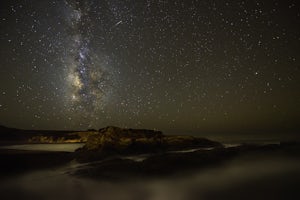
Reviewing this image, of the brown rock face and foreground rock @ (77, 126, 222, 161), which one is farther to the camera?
the brown rock face

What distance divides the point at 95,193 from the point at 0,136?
74.3 m

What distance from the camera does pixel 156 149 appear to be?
147ft

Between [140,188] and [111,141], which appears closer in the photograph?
[140,188]

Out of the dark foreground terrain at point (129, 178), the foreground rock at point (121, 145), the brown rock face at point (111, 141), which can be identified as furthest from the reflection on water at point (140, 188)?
the brown rock face at point (111, 141)

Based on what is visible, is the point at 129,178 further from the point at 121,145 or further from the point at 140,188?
the point at 121,145

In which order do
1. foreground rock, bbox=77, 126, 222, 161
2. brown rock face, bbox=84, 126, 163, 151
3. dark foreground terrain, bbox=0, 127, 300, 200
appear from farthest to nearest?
1. brown rock face, bbox=84, 126, 163, 151
2. foreground rock, bbox=77, 126, 222, 161
3. dark foreground terrain, bbox=0, 127, 300, 200

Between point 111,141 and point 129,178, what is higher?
point 111,141

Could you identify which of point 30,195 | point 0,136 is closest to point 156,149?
point 30,195

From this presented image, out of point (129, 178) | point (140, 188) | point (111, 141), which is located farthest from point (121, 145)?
point (140, 188)

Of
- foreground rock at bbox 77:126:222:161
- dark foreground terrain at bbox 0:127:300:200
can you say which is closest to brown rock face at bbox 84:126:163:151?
foreground rock at bbox 77:126:222:161

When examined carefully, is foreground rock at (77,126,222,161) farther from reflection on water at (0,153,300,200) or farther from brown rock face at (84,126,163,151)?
reflection on water at (0,153,300,200)

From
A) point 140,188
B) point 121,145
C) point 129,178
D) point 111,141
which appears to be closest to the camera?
point 140,188

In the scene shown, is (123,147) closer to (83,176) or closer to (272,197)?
(83,176)

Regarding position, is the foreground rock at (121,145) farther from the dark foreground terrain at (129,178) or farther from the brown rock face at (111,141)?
Answer: the dark foreground terrain at (129,178)
